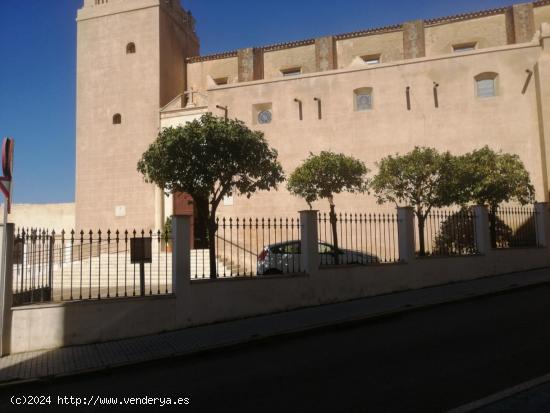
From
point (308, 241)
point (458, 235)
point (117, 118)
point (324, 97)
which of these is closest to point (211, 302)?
point (308, 241)

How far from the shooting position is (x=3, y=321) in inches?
288

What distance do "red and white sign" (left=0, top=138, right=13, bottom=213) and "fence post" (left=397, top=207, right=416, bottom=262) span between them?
9020 millimetres

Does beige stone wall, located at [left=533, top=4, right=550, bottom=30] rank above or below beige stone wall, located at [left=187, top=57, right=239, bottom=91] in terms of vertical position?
above

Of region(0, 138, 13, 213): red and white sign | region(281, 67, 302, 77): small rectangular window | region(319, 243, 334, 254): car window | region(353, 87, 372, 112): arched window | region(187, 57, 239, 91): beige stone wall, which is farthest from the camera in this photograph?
region(187, 57, 239, 91): beige stone wall

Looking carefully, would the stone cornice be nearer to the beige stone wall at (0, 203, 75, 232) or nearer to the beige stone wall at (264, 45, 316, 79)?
the beige stone wall at (264, 45, 316, 79)

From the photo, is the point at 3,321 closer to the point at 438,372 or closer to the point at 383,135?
the point at 438,372

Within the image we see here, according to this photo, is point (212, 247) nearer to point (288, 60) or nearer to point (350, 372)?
point (350, 372)

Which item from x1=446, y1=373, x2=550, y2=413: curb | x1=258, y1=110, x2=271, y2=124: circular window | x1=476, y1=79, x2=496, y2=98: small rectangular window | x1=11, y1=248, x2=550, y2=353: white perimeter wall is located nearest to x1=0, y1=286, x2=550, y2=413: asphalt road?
x1=446, y1=373, x2=550, y2=413: curb

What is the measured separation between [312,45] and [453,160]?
13.2 m

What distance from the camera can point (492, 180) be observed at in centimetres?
1573

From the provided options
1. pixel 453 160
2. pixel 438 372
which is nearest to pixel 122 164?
pixel 453 160

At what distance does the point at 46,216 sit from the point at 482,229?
25438 mm

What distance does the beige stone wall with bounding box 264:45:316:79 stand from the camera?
85.5 ft

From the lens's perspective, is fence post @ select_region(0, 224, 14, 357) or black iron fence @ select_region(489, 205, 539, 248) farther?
black iron fence @ select_region(489, 205, 539, 248)
